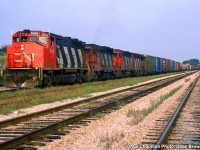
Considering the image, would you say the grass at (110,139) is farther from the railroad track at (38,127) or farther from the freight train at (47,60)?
the freight train at (47,60)

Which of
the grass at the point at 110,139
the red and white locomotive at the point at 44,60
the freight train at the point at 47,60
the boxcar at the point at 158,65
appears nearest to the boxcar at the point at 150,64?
the boxcar at the point at 158,65

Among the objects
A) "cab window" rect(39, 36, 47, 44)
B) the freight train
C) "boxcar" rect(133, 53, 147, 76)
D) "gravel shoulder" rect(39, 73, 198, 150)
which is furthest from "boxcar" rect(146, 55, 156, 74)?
"gravel shoulder" rect(39, 73, 198, 150)

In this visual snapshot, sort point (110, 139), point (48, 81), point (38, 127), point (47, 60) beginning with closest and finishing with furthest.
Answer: point (110, 139), point (38, 127), point (47, 60), point (48, 81)

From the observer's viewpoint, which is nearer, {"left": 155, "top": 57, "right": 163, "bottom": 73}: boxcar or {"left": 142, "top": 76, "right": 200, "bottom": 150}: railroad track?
{"left": 142, "top": 76, "right": 200, "bottom": 150}: railroad track

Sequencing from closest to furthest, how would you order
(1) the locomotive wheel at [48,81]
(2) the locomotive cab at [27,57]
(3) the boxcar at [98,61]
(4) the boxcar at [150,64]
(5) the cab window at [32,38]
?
(2) the locomotive cab at [27,57] → (5) the cab window at [32,38] → (1) the locomotive wheel at [48,81] → (3) the boxcar at [98,61] → (4) the boxcar at [150,64]

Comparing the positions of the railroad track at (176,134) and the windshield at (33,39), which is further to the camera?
the windshield at (33,39)

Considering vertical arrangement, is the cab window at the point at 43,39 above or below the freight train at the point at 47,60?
above

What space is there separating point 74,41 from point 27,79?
713 cm

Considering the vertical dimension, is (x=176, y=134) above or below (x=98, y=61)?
below

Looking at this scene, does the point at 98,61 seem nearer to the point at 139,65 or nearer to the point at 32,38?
the point at 32,38

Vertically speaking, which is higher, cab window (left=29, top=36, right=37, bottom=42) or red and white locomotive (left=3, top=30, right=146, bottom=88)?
cab window (left=29, top=36, right=37, bottom=42)

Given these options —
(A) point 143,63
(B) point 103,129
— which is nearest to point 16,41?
(B) point 103,129

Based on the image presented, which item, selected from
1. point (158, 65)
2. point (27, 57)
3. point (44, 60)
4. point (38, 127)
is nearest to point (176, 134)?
point (38, 127)

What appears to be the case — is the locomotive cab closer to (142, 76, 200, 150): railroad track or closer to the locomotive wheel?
the locomotive wheel
